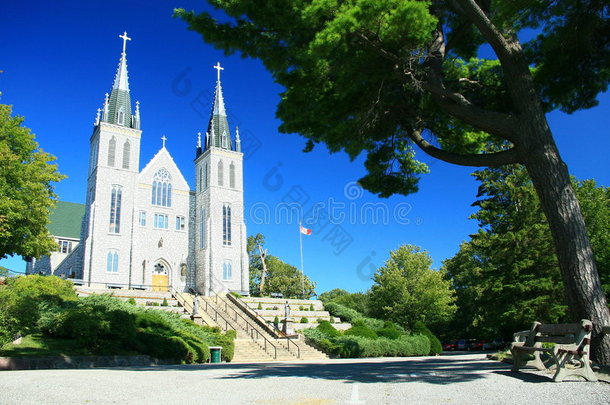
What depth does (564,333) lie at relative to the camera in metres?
6.91

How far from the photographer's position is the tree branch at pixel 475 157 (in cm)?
855

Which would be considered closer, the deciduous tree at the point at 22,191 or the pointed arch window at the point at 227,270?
the deciduous tree at the point at 22,191

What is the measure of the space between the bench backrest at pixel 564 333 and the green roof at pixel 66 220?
52.4 metres

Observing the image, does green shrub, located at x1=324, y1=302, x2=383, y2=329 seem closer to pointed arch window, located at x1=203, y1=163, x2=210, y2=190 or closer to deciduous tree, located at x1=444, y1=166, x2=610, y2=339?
deciduous tree, located at x1=444, y1=166, x2=610, y2=339

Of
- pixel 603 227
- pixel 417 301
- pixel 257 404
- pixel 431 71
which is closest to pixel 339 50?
pixel 431 71

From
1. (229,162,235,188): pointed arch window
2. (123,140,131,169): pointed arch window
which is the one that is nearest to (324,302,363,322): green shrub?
(229,162,235,188): pointed arch window

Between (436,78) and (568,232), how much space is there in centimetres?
371

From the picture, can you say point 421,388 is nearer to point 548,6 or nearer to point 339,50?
point 339,50

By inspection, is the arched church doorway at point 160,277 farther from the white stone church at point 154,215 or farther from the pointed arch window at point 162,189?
the pointed arch window at point 162,189

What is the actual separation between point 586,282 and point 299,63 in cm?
628

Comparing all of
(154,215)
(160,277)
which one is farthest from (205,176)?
(160,277)

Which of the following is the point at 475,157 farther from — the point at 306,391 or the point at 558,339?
the point at 306,391

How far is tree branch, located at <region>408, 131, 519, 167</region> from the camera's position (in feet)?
28.1

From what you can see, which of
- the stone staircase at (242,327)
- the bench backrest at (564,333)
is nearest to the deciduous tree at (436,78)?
the bench backrest at (564,333)
